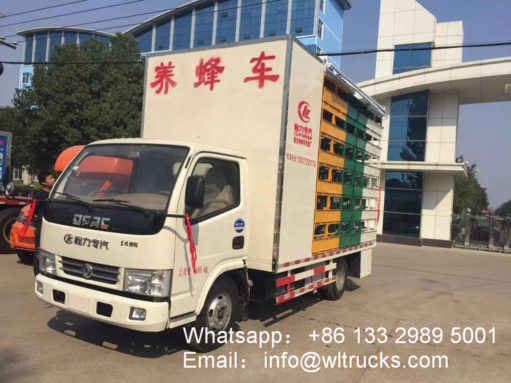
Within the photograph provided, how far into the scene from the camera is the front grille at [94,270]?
4.07 m

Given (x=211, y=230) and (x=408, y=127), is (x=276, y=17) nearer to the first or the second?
(x=408, y=127)

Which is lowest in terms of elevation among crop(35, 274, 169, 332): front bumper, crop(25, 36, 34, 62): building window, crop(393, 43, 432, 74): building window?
crop(35, 274, 169, 332): front bumper

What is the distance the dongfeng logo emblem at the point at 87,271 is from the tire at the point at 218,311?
115 cm

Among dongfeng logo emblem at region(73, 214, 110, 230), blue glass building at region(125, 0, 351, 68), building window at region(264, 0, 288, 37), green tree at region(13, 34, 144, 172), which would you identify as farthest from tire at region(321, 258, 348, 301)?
building window at region(264, 0, 288, 37)

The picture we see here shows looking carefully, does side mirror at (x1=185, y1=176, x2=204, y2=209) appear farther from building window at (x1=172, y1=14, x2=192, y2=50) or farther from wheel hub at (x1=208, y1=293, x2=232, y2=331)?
building window at (x1=172, y1=14, x2=192, y2=50)

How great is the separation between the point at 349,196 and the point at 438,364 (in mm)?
2906

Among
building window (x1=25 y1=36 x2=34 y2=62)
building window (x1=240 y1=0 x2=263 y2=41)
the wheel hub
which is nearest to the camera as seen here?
the wheel hub

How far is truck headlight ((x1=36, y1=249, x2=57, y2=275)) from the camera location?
14.6 ft

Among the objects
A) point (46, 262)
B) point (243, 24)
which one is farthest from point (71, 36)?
point (46, 262)

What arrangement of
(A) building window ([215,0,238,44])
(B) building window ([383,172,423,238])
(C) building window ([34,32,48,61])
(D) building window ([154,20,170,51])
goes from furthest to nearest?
1. (C) building window ([34,32,48,61])
2. (D) building window ([154,20,170,51])
3. (A) building window ([215,0,238,44])
4. (B) building window ([383,172,423,238])

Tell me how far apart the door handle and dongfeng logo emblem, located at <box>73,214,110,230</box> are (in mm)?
1369

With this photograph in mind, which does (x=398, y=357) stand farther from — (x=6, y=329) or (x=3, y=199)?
(x=3, y=199)

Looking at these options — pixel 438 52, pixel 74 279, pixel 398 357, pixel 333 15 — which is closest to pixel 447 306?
pixel 398 357

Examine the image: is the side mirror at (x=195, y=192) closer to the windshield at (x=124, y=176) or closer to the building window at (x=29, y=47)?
the windshield at (x=124, y=176)
